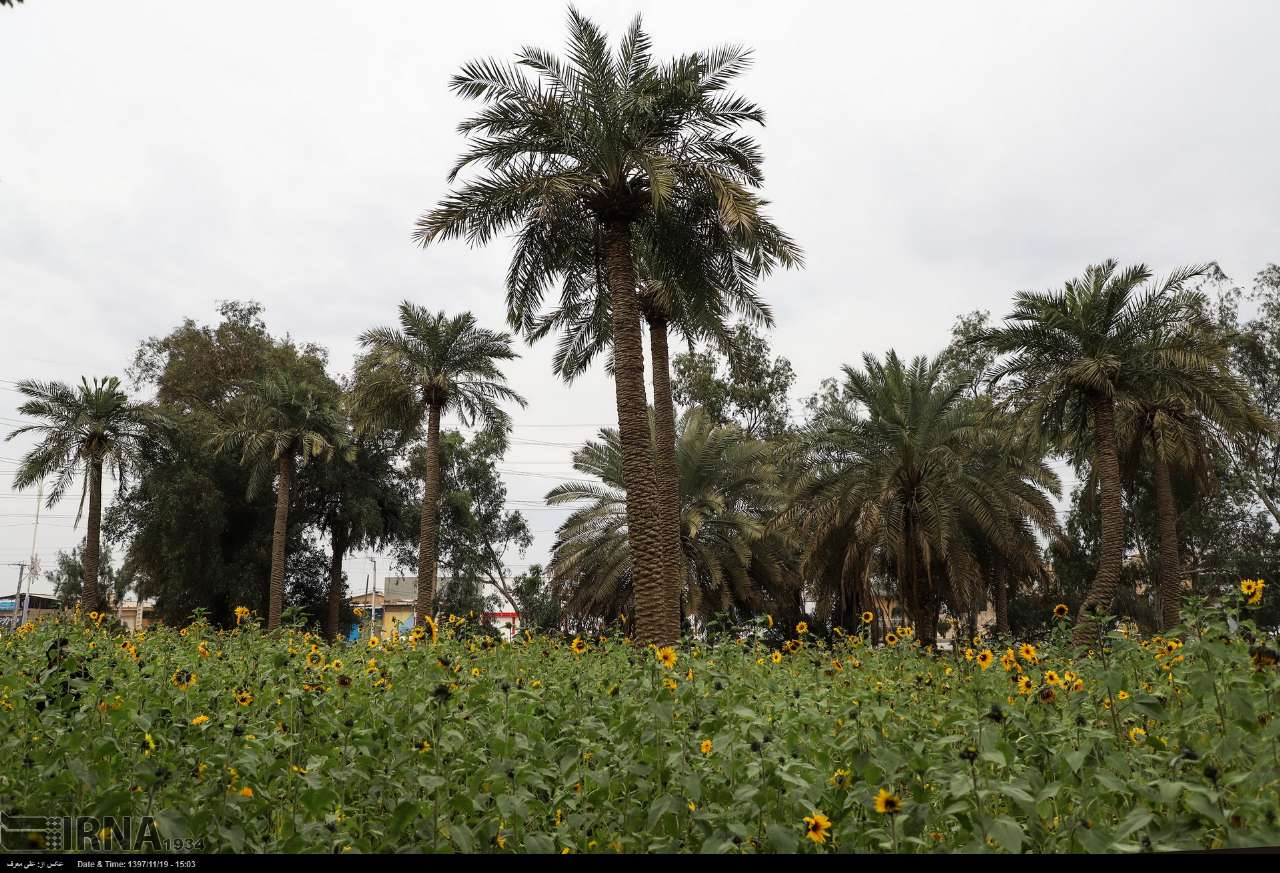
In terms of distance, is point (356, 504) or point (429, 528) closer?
point (429, 528)

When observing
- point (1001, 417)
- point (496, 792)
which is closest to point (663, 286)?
point (1001, 417)

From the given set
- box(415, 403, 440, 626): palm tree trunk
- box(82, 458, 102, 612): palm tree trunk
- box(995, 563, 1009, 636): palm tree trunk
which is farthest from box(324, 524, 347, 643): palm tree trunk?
box(995, 563, 1009, 636): palm tree trunk

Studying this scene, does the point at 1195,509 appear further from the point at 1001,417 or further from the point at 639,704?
the point at 639,704

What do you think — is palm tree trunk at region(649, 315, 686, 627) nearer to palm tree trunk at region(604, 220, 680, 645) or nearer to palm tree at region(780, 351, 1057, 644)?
palm tree trunk at region(604, 220, 680, 645)

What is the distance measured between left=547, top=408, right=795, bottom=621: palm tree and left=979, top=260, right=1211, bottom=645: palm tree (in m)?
8.89

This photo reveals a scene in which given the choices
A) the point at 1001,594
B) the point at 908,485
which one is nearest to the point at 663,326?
the point at 908,485

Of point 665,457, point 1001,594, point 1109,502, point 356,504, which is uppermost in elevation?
point 356,504

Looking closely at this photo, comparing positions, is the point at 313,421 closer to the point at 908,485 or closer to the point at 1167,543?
the point at 908,485

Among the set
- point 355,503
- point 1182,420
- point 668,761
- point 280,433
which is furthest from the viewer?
point 355,503

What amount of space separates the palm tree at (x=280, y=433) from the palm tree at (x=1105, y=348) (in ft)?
67.7

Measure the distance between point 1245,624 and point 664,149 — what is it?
11.3 metres

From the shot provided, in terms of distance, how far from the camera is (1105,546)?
17781mm

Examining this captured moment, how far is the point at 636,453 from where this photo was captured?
1277cm

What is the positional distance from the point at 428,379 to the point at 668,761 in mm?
21933
